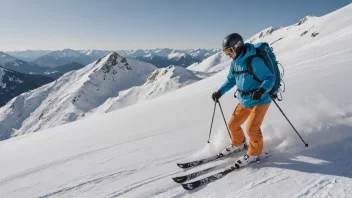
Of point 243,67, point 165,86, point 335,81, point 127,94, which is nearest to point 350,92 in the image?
point 335,81

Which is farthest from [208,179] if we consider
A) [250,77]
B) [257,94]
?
[250,77]

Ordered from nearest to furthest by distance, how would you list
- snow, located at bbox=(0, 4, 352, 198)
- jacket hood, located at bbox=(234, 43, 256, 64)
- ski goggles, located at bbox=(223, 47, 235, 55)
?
snow, located at bbox=(0, 4, 352, 198), jacket hood, located at bbox=(234, 43, 256, 64), ski goggles, located at bbox=(223, 47, 235, 55)

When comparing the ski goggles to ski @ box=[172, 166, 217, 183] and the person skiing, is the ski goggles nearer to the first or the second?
the person skiing

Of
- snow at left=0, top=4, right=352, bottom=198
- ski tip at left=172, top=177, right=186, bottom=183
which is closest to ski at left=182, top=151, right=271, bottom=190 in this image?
snow at left=0, top=4, right=352, bottom=198

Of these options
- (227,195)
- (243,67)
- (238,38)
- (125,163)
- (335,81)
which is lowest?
(227,195)

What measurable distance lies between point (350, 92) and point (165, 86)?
132 meters

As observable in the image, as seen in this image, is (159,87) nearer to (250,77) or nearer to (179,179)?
(250,77)

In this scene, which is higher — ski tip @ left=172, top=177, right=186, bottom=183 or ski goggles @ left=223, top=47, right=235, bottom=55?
ski goggles @ left=223, top=47, right=235, bottom=55

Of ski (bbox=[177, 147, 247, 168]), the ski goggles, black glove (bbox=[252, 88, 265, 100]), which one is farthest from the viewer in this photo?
ski (bbox=[177, 147, 247, 168])

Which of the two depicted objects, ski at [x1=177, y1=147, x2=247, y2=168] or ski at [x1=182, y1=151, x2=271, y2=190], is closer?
ski at [x1=182, y1=151, x2=271, y2=190]

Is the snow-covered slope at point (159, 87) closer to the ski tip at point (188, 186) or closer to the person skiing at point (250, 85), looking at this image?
the person skiing at point (250, 85)

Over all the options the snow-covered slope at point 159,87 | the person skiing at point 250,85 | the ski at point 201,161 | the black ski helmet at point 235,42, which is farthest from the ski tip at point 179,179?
the snow-covered slope at point 159,87

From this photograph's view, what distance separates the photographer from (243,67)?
542cm

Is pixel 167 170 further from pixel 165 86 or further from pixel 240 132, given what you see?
pixel 165 86
